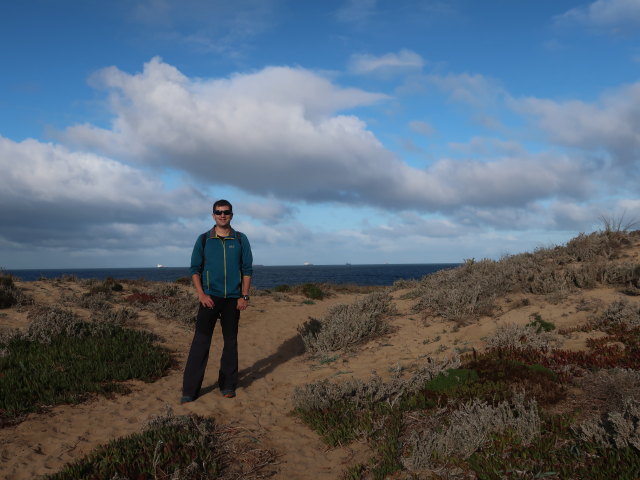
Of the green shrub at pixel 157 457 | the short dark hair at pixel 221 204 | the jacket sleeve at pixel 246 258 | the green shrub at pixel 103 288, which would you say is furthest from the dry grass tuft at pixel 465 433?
the green shrub at pixel 103 288

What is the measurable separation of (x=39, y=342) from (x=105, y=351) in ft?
5.62

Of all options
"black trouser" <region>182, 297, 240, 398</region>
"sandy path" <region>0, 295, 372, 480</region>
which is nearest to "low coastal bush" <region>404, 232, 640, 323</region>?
"sandy path" <region>0, 295, 372, 480</region>

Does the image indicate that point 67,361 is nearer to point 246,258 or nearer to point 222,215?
point 246,258

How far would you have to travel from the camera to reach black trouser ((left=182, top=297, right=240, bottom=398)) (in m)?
6.70

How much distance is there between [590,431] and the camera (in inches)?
155

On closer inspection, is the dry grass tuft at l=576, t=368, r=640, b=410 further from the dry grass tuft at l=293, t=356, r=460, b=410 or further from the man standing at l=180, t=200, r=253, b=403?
the man standing at l=180, t=200, r=253, b=403

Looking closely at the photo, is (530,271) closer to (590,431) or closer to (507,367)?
(507,367)

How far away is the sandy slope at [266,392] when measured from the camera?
15.9ft

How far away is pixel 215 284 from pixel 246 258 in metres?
0.66

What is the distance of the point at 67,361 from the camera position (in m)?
7.95

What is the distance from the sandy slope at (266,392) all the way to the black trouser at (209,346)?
303 mm

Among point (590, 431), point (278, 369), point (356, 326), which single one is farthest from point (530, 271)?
point (590, 431)

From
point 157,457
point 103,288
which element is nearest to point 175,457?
point 157,457

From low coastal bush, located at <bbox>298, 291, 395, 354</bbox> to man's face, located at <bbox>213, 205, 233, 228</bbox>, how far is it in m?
4.63
